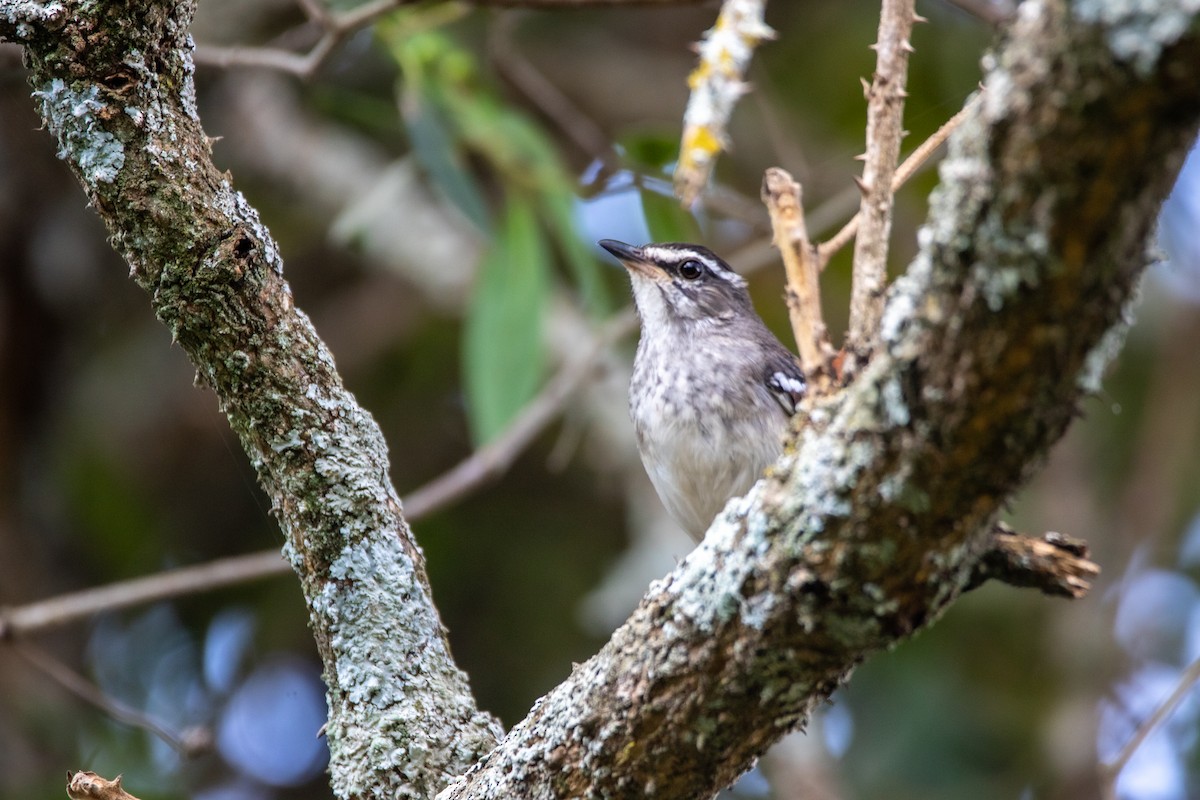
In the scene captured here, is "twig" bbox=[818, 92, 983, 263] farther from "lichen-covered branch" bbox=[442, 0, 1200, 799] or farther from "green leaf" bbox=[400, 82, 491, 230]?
"green leaf" bbox=[400, 82, 491, 230]

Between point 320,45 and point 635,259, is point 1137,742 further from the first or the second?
point 320,45

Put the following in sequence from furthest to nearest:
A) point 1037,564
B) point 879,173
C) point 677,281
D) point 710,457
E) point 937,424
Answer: point 677,281, point 710,457, point 879,173, point 1037,564, point 937,424

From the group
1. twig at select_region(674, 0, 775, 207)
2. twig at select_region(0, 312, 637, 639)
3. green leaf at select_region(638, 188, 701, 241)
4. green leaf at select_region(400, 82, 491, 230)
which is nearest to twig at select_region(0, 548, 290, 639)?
twig at select_region(0, 312, 637, 639)

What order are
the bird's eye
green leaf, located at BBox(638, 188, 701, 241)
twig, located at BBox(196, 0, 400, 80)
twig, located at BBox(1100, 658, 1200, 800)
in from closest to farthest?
twig, located at BBox(1100, 658, 1200, 800) → twig, located at BBox(196, 0, 400, 80) → the bird's eye → green leaf, located at BBox(638, 188, 701, 241)

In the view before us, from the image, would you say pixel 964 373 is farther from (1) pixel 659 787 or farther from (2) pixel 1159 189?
(1) pixel 659 787

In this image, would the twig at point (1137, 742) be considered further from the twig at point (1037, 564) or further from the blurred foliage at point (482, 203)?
the blurred foliage at point (482, 203)

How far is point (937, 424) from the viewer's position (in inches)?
63.9

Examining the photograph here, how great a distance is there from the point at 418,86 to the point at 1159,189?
4531 millimetres

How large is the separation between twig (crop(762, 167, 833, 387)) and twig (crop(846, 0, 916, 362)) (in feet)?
0.20

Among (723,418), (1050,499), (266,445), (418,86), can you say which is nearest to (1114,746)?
(1050,499)

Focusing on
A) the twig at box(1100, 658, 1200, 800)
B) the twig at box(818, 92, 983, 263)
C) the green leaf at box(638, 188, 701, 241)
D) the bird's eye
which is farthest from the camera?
the green leaf at box(638, 188, 701, 241)

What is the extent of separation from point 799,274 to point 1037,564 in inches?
23.4

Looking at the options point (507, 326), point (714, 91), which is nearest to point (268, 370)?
point (714, 91)

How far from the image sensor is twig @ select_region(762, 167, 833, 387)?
6.42 ft
